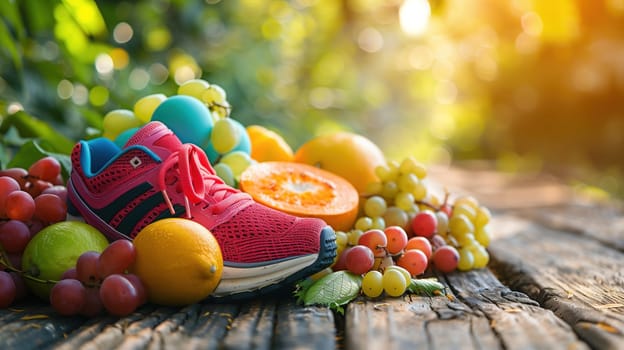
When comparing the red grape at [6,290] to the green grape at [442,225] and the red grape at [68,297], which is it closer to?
the red grape at [68,297]

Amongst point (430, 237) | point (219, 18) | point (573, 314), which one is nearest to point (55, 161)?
point (430, 237)

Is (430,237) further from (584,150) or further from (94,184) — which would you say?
(584,150)

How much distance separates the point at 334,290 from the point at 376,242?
219 millimetres

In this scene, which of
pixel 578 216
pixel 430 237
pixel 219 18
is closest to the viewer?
pixel 430 237

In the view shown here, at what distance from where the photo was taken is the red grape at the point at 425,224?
5.30 feet

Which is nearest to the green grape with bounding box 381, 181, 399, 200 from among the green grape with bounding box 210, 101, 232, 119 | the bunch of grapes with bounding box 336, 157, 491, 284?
the bunch of grapes with bounding box 336, 157, 491, 284

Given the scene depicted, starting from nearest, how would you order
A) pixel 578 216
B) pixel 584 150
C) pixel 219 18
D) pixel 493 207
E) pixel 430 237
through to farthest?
pixel 430 237 → pixel 578 216 → pixel 493 207 → pixel 219 18 → pixel 584 150

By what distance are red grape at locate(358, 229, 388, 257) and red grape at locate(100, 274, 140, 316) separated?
1.63ft

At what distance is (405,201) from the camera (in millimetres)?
1674

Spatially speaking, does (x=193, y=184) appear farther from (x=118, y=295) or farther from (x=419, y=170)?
(x=419, y=170)

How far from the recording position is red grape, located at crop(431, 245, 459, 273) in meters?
1.54

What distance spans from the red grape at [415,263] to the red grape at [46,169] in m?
0.78

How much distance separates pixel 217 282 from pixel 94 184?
1.09ft

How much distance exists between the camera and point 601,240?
6.82 feet
